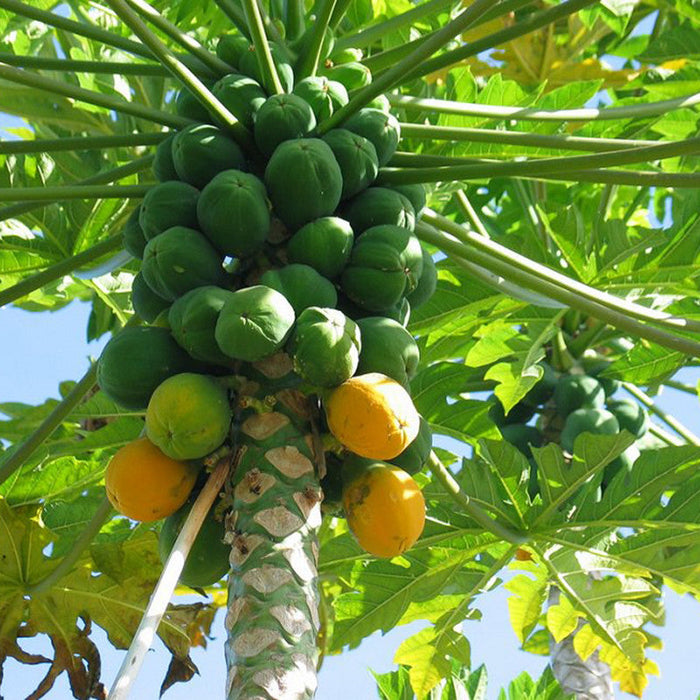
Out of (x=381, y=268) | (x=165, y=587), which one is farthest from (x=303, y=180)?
(x=165, y=587)

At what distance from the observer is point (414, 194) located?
254cm

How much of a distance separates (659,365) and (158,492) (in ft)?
8.25

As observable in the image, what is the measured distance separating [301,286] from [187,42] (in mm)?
895

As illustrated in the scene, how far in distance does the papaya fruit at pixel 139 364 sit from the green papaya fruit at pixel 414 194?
0.68m

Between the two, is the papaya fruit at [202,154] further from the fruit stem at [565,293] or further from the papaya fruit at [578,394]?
the papaya fruit at [578,394]

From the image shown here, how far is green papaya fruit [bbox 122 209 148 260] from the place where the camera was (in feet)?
8.14

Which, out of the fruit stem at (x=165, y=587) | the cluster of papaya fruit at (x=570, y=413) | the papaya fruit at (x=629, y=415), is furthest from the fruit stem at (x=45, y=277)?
the papaya fruit at (x=629, y=415)

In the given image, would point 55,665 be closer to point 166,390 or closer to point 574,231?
point 166,390

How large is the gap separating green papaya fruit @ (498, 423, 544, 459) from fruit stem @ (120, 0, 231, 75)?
6.72 feet

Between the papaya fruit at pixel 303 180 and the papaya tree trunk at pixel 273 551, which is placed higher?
the papaya fruit at pixel 303 180

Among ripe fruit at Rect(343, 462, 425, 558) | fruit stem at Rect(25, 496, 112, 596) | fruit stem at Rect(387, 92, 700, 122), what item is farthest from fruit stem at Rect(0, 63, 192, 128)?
ripe fruit at Rect(343, 462, 425, 558)

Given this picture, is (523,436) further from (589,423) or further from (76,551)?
(76,551)

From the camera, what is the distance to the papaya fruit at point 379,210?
2352 millimetres

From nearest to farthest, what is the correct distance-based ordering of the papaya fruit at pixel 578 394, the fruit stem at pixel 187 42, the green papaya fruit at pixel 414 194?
the green papaya fruit at pixel 414 194
the fruit stem at pixel 187 42
the papaya fruit at pixel 578 394
